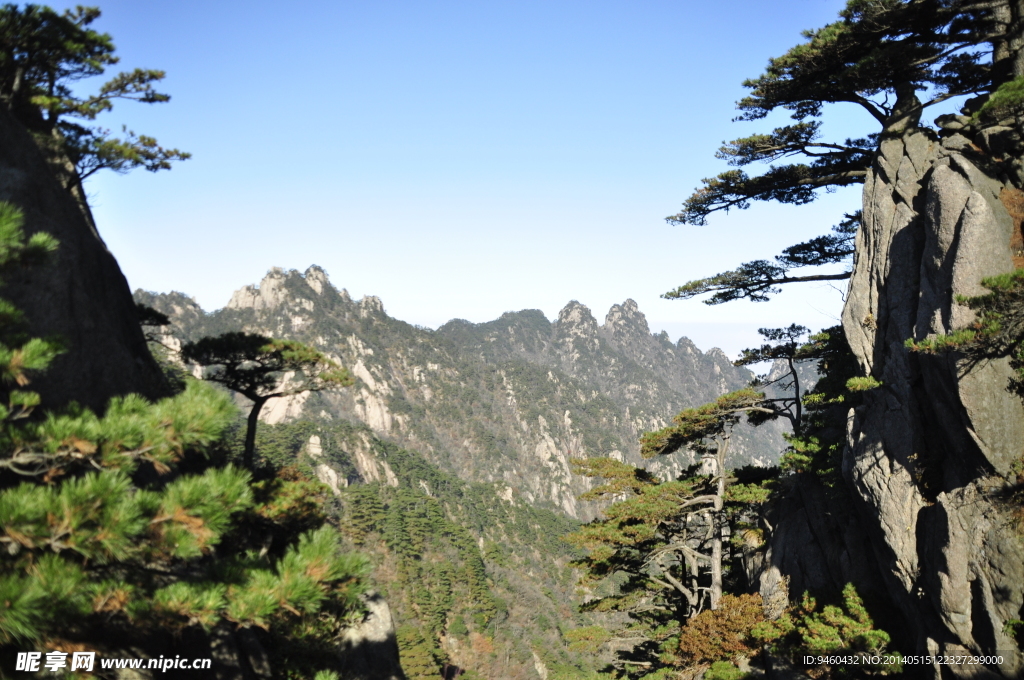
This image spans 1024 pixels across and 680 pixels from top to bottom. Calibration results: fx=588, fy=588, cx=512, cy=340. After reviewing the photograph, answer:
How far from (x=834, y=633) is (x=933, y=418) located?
148 inches

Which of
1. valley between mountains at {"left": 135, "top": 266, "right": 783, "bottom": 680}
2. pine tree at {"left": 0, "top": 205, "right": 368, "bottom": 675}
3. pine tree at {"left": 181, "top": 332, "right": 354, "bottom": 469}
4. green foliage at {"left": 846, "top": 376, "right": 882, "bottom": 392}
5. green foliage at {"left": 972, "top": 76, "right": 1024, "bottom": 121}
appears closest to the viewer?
pine tree at {"left": 0, "top": 205, "right": 368, "bottom": 675}

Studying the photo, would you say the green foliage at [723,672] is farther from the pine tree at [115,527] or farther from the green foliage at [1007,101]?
the green foliage at [1007,101]

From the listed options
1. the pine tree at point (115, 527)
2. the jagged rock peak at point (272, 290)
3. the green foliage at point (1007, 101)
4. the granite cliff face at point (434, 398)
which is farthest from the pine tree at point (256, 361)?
the jagged rock peak at point (272, 290)

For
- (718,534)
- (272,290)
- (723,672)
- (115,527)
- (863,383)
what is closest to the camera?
(115,527)

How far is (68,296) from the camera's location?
9.02 meters

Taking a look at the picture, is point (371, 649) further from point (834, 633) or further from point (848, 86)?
point (848, 86)

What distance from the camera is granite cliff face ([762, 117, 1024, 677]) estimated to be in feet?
24.2

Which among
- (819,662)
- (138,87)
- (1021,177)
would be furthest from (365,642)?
(138,87)

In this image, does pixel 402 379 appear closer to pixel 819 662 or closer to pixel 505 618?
pixel 505 618

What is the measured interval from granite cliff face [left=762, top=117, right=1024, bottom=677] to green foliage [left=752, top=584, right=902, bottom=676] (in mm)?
581

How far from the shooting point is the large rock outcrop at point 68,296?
7.83 metres

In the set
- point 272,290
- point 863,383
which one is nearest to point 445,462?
point 272,290

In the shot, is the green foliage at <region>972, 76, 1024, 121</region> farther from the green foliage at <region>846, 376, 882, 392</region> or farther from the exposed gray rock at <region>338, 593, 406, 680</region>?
the exposed gray rock at <region>338, 593, 406, 680</region>

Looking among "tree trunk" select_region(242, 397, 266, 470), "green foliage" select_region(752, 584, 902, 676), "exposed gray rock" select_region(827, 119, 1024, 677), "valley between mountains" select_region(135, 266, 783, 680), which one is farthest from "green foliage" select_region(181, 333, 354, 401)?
"exposed gray rock" select_region(827, 119, 1024, 677)
